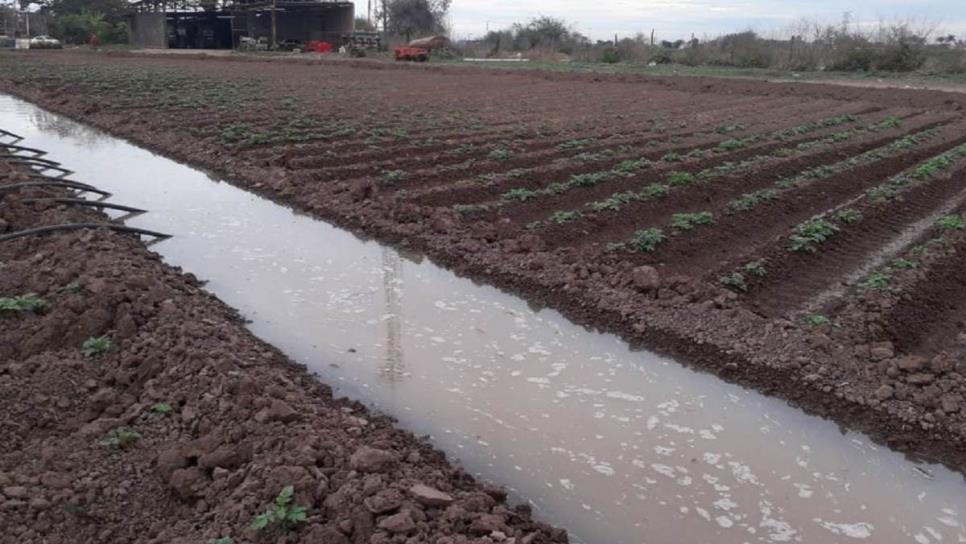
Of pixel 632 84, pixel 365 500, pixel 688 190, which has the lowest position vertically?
pixel 365 500

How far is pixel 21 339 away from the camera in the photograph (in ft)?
17.6

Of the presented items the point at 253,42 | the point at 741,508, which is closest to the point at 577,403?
the point at 741,508

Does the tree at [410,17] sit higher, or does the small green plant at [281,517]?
the tree at [410,17]

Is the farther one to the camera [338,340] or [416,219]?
[416,219]

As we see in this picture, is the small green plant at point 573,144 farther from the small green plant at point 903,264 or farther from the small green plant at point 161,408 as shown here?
the small green plant at point 161,408

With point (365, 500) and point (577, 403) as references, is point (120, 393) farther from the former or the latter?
point (577, 403)

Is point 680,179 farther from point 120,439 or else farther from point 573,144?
point 120,439

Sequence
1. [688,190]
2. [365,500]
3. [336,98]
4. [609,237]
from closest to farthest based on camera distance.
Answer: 1. [365,500]
2. [609,237]
3. [688,190]
4. [336,98]

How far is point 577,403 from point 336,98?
16667 millimetres

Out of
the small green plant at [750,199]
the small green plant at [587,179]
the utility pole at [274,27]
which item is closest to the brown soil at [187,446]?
the small green plant at [587,179]

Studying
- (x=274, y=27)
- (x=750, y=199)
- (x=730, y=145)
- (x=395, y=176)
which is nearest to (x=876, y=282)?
(x=750, y=199)

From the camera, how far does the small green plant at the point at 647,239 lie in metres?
7.68

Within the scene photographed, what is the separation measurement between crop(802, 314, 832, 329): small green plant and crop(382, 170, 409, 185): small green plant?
5.95 metres

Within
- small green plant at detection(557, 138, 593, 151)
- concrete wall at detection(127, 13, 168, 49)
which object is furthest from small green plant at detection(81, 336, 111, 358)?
concrete wall at detection(127, 13, 168, 49)
